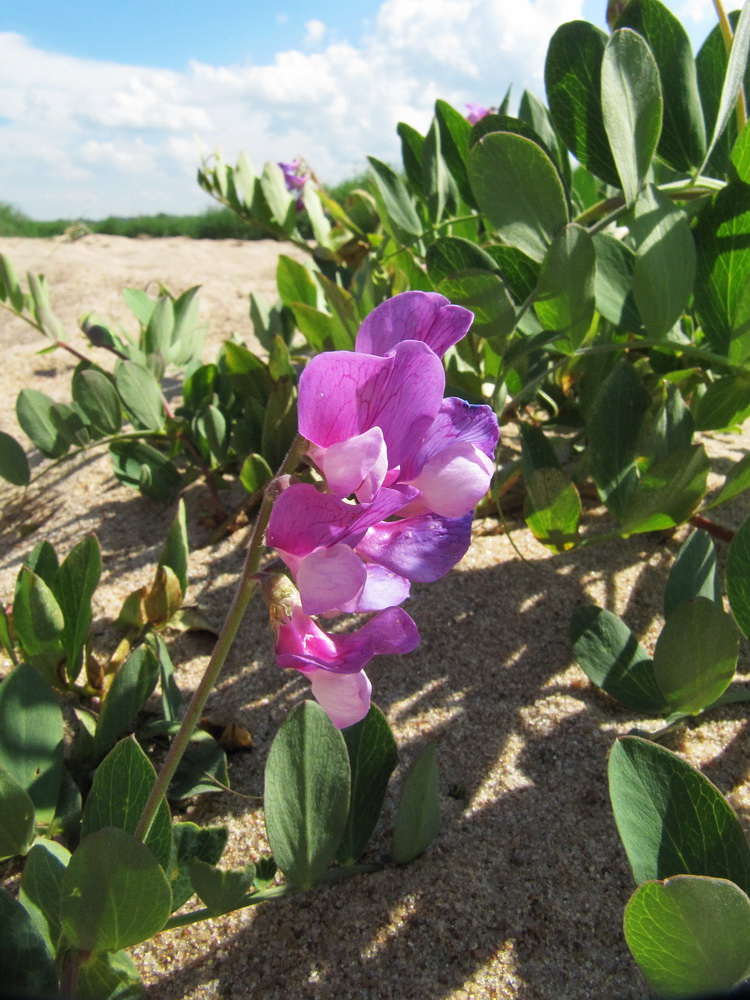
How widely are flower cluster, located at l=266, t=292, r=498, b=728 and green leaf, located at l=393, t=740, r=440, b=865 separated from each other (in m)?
0.21

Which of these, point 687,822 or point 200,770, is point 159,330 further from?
point 687,822

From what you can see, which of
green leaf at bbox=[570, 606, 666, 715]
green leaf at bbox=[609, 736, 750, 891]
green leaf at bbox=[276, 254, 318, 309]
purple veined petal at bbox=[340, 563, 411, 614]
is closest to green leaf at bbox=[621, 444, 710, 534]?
green leaf at bbox=[570, 606, 666, 715]

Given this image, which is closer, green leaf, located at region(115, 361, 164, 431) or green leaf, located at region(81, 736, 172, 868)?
green leaf, located at region(81, 736, 172, 868)

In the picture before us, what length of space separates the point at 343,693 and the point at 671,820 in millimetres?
247

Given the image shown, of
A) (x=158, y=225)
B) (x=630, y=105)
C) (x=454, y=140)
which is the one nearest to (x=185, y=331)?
(x=454, y=140)

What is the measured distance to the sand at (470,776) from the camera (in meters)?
0.62

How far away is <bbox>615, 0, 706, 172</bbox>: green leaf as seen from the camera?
0.88 meters

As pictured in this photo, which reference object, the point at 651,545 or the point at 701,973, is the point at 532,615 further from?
the point at 701,973

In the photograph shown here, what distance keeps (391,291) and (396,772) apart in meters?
0.73

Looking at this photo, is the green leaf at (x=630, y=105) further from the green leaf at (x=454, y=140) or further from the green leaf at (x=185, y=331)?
the green leaf at (x=185, y=331)

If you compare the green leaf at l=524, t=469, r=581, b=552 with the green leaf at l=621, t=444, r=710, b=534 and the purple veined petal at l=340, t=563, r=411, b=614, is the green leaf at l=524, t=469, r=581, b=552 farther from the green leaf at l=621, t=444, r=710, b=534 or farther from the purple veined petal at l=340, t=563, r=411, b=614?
the purple veined petal at l=340, t=563, r=411, b=614

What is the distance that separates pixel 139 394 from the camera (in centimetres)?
120

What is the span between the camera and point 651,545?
106 cm

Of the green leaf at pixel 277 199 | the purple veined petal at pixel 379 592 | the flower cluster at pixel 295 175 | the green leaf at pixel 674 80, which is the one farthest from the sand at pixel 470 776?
the flower cluster at pixel 295 175
